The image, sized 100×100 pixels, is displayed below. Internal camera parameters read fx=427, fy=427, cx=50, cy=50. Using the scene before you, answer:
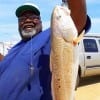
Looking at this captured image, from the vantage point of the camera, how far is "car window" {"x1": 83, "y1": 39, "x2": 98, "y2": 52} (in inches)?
543

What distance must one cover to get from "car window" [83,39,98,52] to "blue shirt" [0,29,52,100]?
983 cm

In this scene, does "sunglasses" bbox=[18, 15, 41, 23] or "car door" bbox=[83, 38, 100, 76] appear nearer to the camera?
"sunglasses" bbox=[18, 15, 41, 23]

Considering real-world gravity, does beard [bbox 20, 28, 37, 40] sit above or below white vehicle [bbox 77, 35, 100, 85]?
above

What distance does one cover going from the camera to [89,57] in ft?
45.2

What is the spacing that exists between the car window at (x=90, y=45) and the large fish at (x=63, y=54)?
11.0 meters

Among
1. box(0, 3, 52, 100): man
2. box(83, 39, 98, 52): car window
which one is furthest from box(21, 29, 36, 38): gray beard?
box(83, 39, 98, 52): car window

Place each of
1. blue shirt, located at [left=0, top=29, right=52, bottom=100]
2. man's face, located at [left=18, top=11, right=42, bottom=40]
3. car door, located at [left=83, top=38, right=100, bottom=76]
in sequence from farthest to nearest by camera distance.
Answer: car door, located at [left=83, top=38, right=100, bottom=76] < man's face, located at [left=18, top=11, right=42, bottom=40] < blue shirt, located at [left=0, top=29, right=52, bottom=100]

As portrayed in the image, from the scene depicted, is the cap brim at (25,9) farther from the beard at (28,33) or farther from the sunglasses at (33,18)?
the beard at (28,33)

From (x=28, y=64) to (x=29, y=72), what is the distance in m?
→ 0.09

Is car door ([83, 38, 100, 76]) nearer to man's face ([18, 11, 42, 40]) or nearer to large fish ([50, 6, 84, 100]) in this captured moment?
man's face ([18, 11, 42, 40])

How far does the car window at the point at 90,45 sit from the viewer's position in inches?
543

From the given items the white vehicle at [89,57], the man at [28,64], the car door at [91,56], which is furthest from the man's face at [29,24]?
the car door at [91,56]

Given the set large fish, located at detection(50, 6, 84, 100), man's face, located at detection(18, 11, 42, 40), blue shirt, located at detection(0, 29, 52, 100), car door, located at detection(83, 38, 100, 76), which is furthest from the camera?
car door, located at detection(83, 38, 100, 76)

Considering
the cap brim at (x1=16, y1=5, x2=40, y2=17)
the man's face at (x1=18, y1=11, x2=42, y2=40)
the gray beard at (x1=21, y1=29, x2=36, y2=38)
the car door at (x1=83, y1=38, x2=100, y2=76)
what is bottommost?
the car door at (x1=83, y1=38, x2=100, y2=76)
